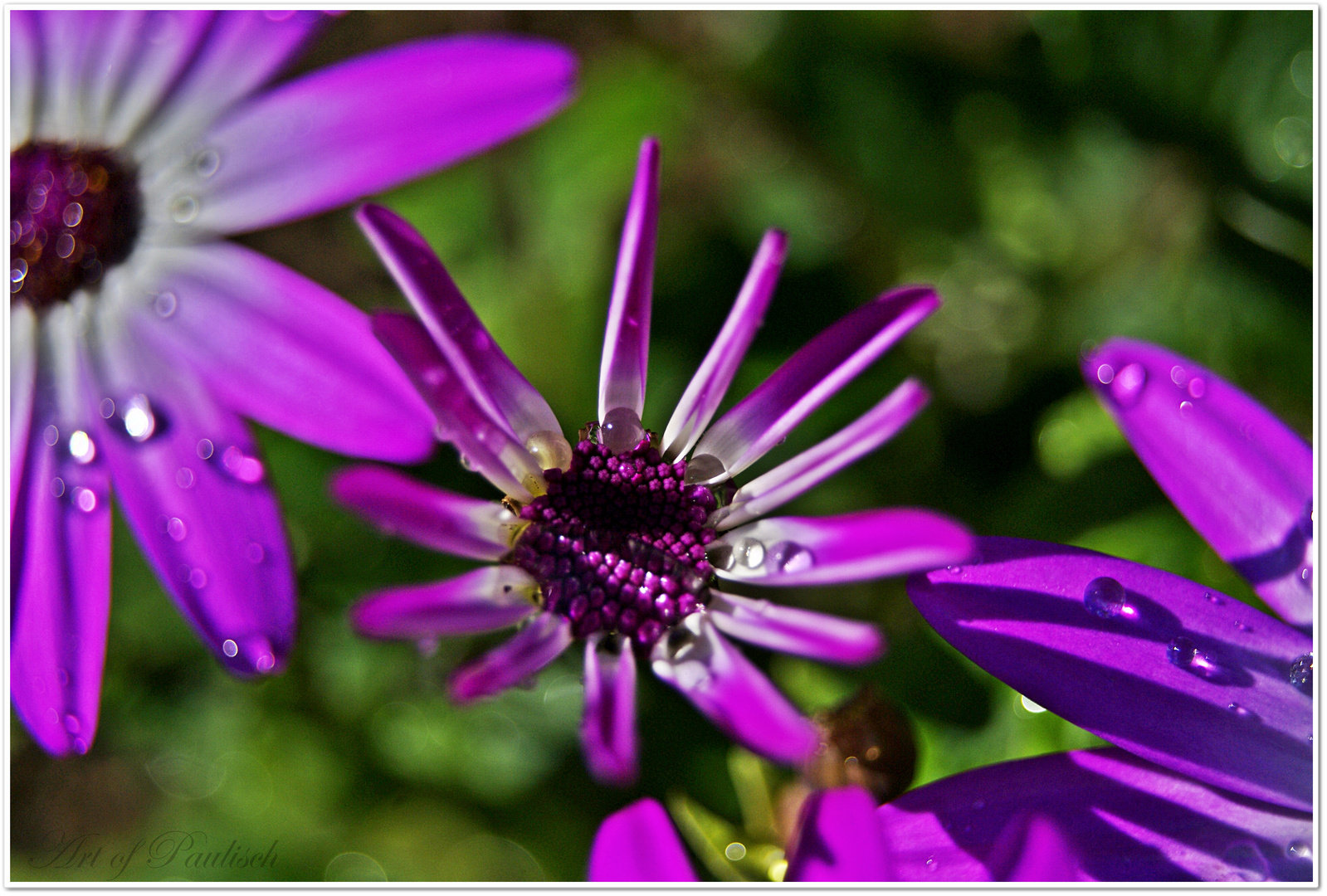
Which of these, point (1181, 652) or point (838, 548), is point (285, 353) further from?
point (1181, 652)

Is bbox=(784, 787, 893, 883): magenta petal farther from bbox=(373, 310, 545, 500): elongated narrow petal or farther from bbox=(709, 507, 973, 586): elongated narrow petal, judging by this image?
bbox=(373, 310, 545, 500): elongated narrow petal

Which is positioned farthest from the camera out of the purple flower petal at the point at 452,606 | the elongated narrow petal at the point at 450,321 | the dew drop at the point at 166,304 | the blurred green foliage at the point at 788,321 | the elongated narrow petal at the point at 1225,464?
the blurred green foliage at the point at 788,321

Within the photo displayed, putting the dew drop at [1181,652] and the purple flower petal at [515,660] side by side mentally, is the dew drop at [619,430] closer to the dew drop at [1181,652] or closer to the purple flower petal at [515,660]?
the purple flower petal at [515,660]

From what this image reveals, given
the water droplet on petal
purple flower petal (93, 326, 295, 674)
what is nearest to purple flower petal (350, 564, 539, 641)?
purple flower petal (93, 326, 295, 674)

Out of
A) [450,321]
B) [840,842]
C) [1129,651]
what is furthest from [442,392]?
[1129,651]

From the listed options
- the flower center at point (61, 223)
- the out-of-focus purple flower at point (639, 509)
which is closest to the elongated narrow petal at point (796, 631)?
the out-of-focus purple flower at point (639, 509)

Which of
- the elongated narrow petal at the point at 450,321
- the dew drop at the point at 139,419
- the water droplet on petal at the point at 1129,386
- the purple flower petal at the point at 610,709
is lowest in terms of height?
the dew drop at the point at 139,419

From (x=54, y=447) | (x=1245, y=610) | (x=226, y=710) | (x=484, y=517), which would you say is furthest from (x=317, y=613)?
(x=1245, y=610)
